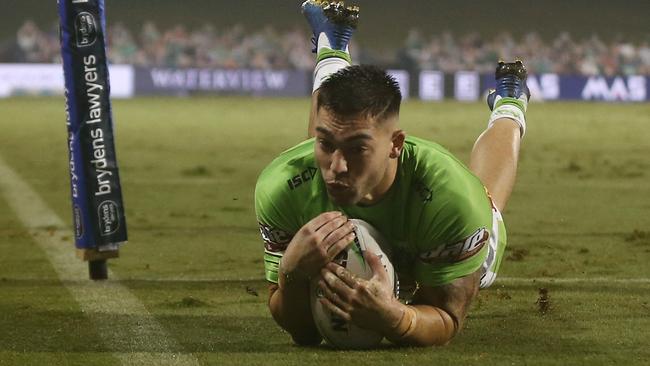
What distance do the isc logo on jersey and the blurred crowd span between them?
125ft

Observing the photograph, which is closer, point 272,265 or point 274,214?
point 274,214

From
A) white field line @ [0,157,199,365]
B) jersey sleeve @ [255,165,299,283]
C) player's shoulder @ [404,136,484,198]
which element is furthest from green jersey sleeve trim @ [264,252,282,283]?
player's shoulder @ [404,136,484,198]

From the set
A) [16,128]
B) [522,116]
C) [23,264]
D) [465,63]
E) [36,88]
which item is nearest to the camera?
[522,116]

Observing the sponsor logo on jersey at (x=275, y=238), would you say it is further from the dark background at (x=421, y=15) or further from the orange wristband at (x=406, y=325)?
the dark background at (x=421, y=15)

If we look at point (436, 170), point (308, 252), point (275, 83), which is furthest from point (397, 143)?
point (275, 83)

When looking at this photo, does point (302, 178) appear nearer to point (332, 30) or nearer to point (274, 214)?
point (274, 214)

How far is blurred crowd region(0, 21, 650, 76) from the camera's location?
44000mm

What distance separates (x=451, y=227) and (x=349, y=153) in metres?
0.57

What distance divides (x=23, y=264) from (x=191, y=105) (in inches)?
1117

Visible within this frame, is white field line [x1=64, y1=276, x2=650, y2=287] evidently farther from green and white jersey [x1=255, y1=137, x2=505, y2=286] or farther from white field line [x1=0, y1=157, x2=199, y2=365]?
green and white jersey [x1=255, y1=137, x2=505, y2=286]

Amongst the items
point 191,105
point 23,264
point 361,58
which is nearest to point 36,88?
point 191,105

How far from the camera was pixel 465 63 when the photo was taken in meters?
45.4

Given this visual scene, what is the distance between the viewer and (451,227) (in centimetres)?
504

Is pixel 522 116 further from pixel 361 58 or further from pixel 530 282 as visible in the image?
pixel 361 58
